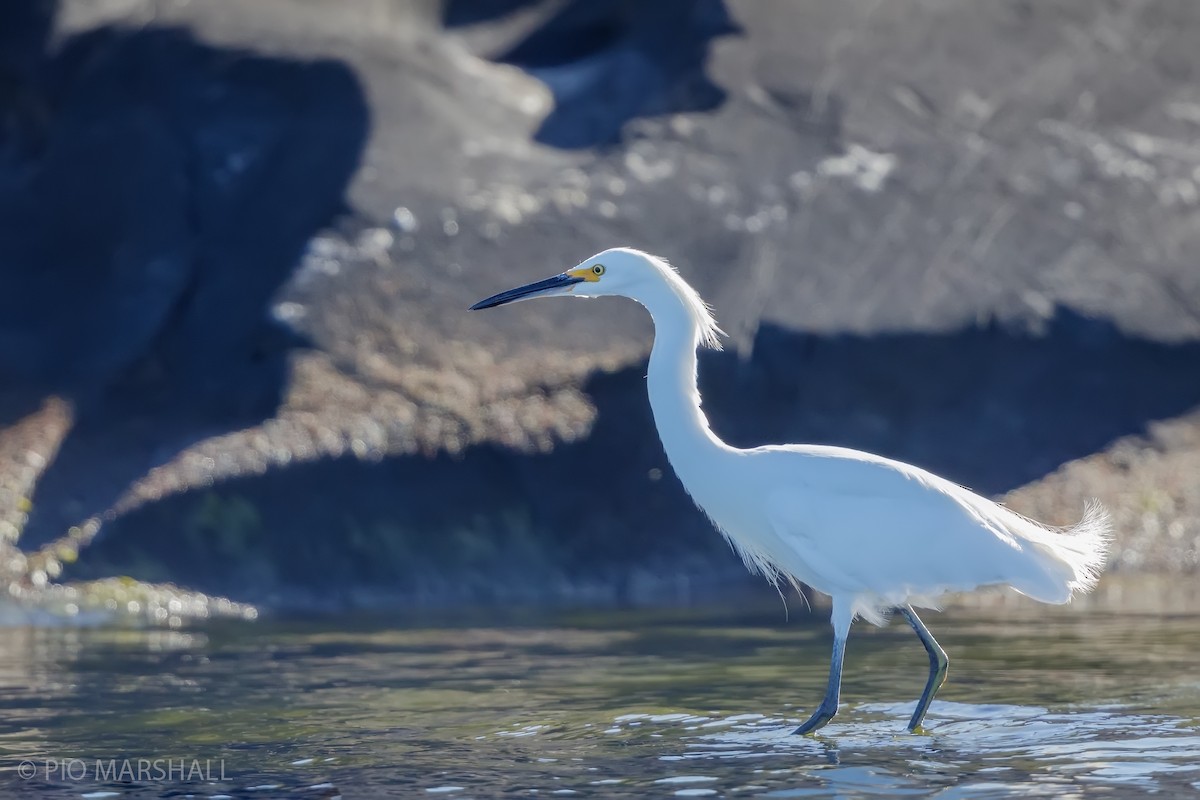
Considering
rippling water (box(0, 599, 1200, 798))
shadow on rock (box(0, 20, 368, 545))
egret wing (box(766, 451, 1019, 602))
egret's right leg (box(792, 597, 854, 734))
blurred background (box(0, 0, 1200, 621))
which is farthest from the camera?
shadow on rock (box(0, 20, 368, 545))

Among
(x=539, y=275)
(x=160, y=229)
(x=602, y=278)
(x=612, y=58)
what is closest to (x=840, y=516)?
(x=602, y=278)

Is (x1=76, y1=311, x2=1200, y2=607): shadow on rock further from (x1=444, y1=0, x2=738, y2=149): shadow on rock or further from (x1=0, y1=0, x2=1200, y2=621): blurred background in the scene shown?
(x1=444, y1=0, x2=738, y2=149): shadow on rock

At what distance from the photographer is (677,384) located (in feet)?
25.6

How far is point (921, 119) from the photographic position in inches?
594

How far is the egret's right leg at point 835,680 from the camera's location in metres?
7.02

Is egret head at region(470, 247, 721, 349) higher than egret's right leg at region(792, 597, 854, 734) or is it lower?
higher

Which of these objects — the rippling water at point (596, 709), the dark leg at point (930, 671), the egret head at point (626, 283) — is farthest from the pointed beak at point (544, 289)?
the dark leg at point (930, 671)

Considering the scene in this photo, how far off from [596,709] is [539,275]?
6220mm

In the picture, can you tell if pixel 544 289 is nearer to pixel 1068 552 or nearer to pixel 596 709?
pixel 596 709

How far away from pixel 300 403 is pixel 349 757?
618 cm

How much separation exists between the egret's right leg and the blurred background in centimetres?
Answer: 414

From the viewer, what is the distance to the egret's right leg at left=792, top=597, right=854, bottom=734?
23.0 feet

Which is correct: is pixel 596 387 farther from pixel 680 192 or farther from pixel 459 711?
pixel 459 711

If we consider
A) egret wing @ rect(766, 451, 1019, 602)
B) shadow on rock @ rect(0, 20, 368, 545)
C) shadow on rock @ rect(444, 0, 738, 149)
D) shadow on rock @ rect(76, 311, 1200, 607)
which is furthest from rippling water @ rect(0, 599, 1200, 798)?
shadow on rock @ rect(444, 0, 738, 149)
